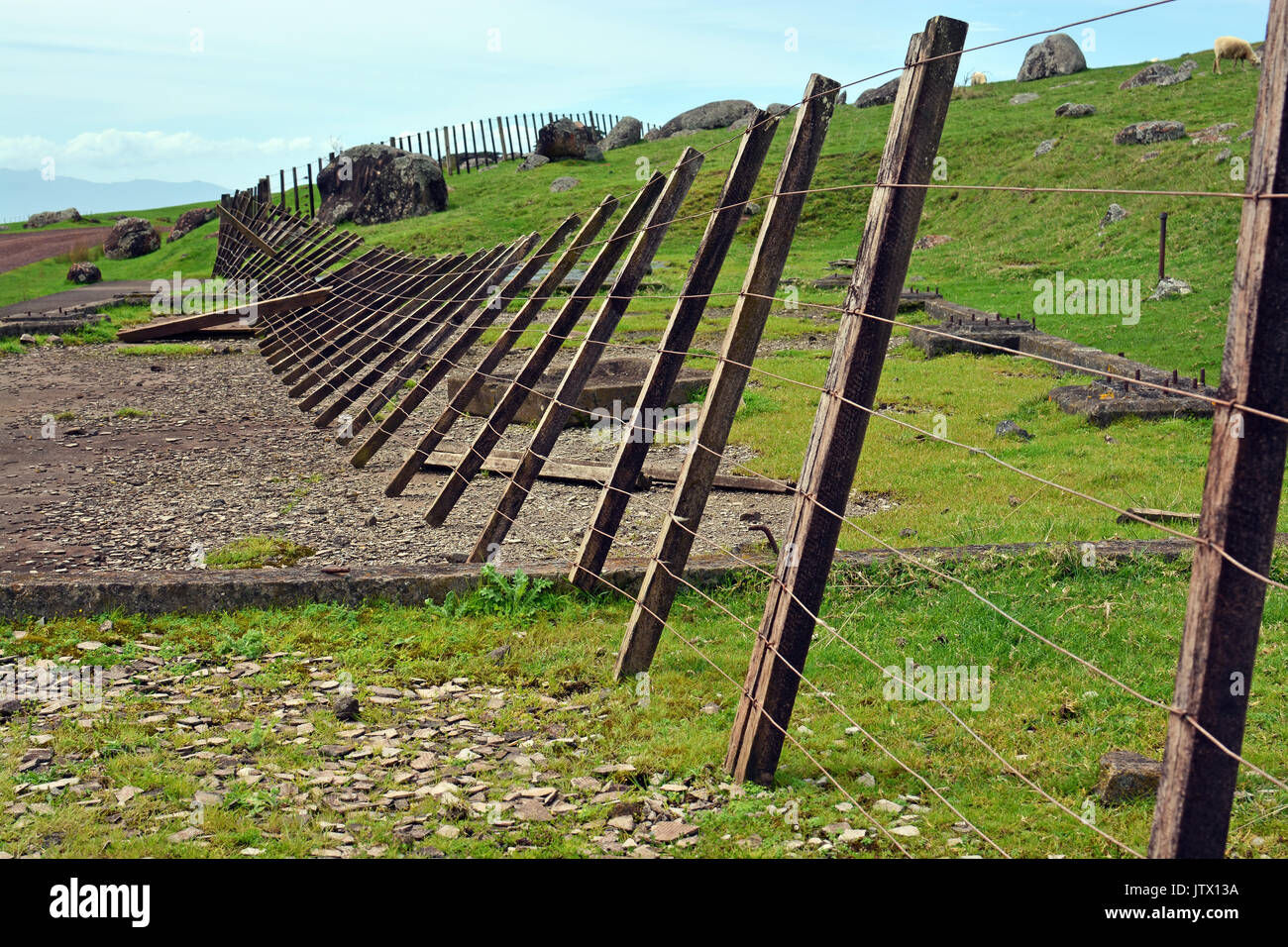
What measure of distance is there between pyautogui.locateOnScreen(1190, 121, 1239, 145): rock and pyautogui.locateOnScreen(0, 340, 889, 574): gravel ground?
19.1 meters

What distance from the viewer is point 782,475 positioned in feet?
28.0

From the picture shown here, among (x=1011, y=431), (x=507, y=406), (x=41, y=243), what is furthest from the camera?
(x=41, y=243)

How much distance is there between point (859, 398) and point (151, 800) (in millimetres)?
2954

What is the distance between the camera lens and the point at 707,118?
47781 millimetres

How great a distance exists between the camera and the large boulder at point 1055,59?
4428 centimetres

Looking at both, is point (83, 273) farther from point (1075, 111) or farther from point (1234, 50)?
point (1234, 50)

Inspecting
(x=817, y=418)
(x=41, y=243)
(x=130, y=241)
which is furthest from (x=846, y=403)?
(x=41, y=243)

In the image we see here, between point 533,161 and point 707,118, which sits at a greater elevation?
point 707,118

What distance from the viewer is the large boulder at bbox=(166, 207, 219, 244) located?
136ft

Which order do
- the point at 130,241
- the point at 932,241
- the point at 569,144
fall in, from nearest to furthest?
the point at 932,241
the point at 130,241
the point at 569,144

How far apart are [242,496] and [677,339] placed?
4.54 m

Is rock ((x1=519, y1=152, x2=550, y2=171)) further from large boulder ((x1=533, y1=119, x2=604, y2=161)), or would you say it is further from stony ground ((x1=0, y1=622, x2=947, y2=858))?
stony ground ((x1=0, y1=622, x2=947, y2=858))

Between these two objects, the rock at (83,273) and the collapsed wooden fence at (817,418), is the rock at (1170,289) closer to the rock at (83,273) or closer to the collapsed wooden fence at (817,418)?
the collapsed wooden fence at (817,418)
